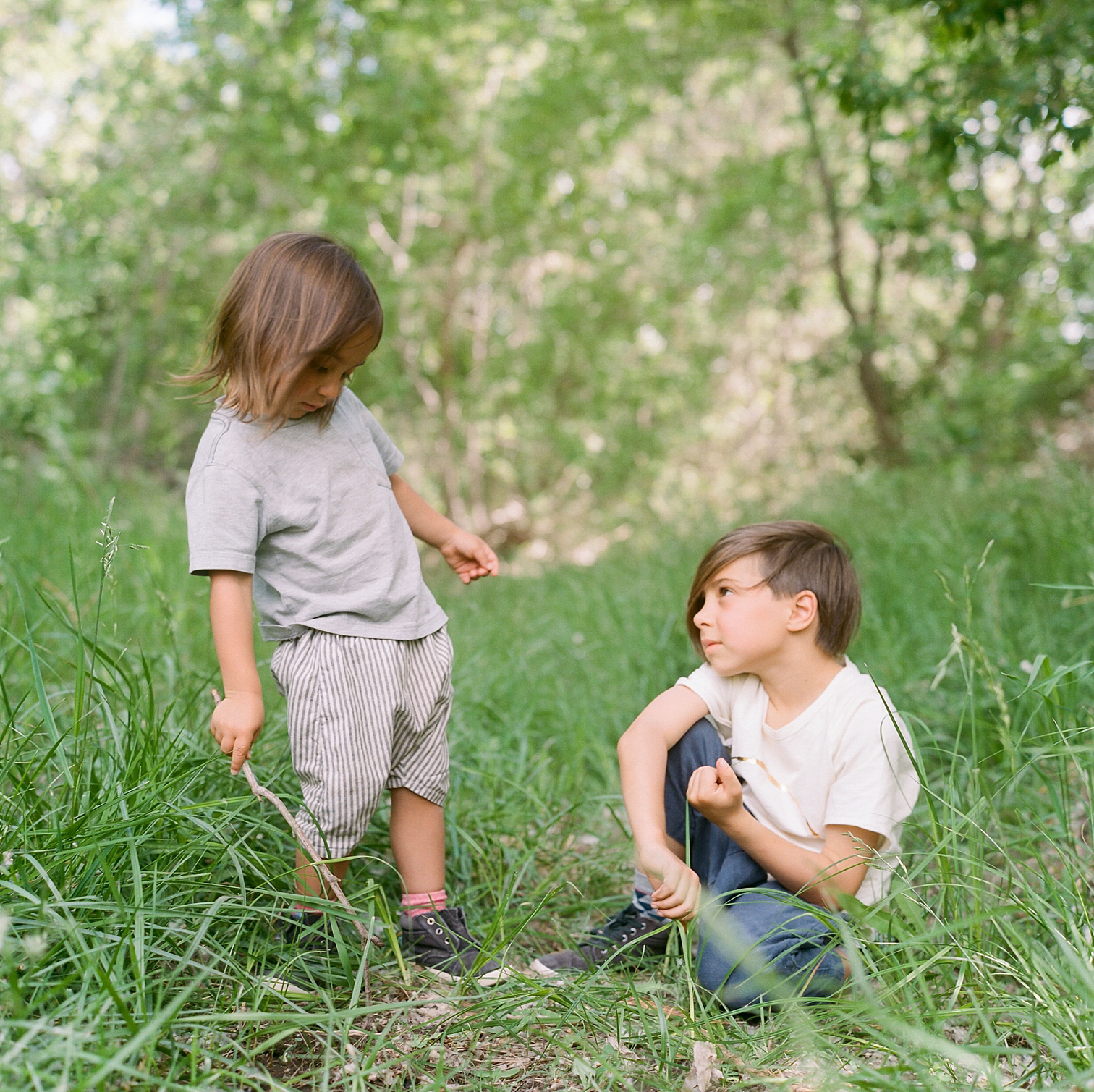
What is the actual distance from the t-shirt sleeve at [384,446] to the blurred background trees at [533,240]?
312 cm

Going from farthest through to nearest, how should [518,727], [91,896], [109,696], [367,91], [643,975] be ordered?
1. [367,91]
2. [518,727]
3. [109,696]
4. [643,975]
5. [91,896]

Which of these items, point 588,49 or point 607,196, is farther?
point 607,196

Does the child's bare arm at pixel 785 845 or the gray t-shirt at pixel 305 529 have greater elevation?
the gray t-shirt at pixel 305 529

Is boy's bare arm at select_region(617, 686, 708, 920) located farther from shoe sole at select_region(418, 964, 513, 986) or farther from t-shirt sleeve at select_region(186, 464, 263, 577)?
t-shirt sleeve at select_region(186, 464, 263, 577)

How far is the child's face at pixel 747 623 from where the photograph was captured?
5.74 ft

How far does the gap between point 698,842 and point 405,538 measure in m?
0.83

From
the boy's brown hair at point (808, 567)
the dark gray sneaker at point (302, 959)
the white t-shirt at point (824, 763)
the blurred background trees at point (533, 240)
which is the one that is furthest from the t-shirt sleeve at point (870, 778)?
the blurred background trees at point (533, 240)

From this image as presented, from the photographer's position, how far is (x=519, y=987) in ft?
4.95

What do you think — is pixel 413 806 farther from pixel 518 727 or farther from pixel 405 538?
pixel 518 727

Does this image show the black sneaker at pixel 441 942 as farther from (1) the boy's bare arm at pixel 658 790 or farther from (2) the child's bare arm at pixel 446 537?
(2) the child's bare arm at pixel 446 537

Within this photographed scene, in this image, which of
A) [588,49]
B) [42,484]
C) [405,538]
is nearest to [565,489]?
[588,49]

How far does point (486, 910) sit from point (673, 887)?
0.64 meters

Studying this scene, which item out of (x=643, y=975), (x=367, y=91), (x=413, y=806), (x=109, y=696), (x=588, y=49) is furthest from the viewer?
(x=588, y=49)

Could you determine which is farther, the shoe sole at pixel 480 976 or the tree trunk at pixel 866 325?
the tree trunk at pixel 866 325
